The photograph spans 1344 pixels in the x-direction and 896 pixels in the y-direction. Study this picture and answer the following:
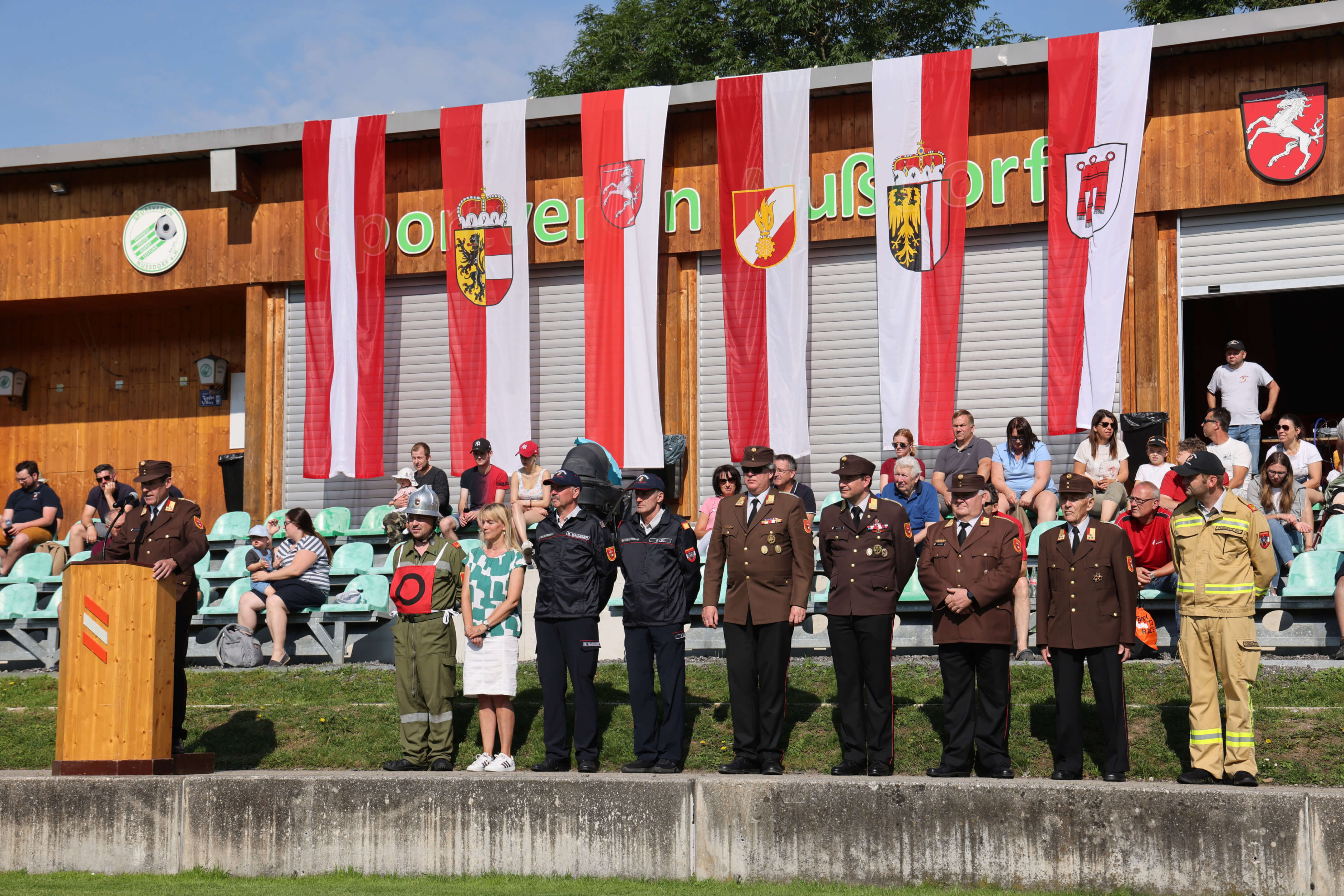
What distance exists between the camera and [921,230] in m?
14.7

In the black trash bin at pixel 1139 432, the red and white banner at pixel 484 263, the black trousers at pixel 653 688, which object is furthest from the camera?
the red and white banner at pixel 484 263

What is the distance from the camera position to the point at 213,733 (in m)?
9.39

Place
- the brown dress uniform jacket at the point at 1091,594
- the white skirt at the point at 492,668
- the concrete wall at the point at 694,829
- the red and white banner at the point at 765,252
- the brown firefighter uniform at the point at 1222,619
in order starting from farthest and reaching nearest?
the red and white banner at the point at 765,252, the white skirt at the point at 492,668, the brown dress uniform jacket at the point at 1091,594, the brown firefighter uniform at the point at 1222,619, the concrete wall at the point at 694,829

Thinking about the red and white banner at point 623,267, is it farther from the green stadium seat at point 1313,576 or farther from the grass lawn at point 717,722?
the green stadium seat at point 1313,576

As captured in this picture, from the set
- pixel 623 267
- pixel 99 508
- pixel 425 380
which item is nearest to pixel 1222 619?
pixel 623 267

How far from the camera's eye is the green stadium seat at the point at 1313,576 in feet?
32.2

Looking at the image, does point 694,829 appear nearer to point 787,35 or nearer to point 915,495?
point 915,495

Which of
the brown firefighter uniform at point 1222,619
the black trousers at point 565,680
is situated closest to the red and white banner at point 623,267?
the black trousers at point 565,680

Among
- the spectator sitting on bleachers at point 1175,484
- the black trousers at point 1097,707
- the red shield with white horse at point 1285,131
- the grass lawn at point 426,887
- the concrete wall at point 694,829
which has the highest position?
the red shield with white horse at point 1285,131

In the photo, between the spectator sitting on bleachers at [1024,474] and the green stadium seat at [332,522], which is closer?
the spectator sitting on bleachers at [1024,474]

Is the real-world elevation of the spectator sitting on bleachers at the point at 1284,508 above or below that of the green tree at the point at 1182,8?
below

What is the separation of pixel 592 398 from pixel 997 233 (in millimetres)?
5031

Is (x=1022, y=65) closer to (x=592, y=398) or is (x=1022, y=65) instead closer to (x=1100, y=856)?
(x=592, y=398)

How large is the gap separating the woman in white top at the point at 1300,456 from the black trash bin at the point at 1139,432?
1.31 meters
